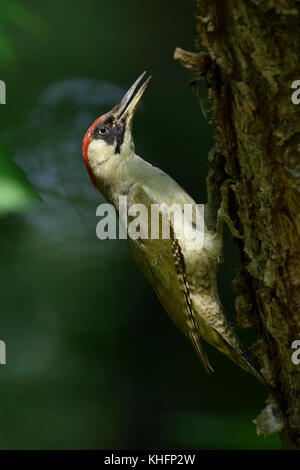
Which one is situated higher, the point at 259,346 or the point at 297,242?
the point at 297,242

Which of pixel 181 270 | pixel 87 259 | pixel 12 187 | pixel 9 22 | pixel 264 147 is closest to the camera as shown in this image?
pixel 264 147

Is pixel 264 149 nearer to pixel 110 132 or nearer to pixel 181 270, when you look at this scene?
pixel 181 270

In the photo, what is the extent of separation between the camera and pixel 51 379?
4379mm

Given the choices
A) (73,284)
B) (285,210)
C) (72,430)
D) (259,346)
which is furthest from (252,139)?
(72,430)

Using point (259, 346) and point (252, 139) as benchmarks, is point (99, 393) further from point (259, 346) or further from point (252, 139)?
point (252, 139)

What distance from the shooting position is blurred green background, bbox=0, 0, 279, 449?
390 centimetres

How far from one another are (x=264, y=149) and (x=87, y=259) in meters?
2.63

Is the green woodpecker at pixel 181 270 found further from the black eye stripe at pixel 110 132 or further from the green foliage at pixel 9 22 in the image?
the green foliage at pixel 9 22

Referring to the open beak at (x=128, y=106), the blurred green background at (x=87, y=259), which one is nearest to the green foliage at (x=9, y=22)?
the open beak at (x=128, y=106)

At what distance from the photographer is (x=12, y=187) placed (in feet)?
6.09

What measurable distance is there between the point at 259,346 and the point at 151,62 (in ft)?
9.76

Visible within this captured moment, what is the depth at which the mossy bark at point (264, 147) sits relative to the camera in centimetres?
159

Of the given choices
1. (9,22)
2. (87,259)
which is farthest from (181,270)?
(87,259)

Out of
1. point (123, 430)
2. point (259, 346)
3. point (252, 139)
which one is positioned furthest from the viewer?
point (123, 430)
